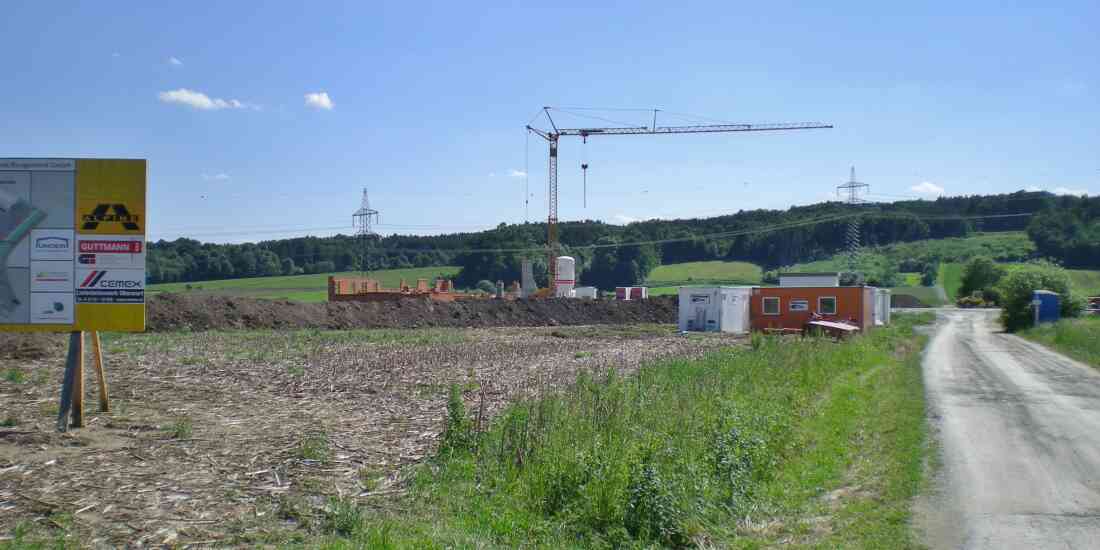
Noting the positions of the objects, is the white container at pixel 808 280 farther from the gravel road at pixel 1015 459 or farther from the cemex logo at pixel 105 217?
the cemex logo at pixel 105 217

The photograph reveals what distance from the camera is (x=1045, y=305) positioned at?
53781mm

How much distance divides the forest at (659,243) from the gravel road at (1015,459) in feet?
263

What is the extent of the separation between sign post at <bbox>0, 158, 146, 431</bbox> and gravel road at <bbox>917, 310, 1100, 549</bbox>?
10.5m

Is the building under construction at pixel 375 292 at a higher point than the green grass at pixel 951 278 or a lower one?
lower

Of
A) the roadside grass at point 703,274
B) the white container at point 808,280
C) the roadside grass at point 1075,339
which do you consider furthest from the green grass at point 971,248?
the roadside grass at point 1075,339

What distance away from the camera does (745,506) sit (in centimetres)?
910

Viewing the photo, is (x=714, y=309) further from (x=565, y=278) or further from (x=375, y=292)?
(x=565, y=278)

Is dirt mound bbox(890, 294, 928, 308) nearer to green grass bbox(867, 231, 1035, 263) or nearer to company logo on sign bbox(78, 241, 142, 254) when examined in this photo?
green grass bbox(867, 231, 1035, 263)

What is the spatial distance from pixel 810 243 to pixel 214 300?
305ft

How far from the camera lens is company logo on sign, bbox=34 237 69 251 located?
37.3 ft

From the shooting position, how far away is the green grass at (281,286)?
80.3 meters

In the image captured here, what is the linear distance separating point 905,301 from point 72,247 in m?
109

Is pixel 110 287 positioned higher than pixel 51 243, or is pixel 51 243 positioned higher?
pixel 51 243

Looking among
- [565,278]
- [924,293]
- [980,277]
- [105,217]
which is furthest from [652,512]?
[924,293]
